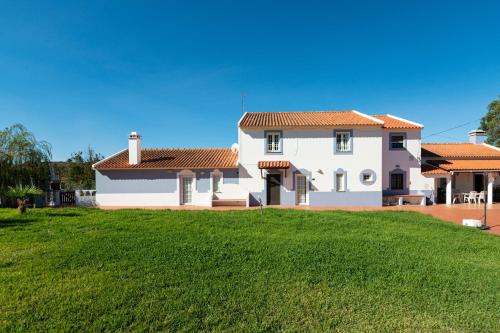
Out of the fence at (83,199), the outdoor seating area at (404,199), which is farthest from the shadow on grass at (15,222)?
the outdoor seating area at (404,199)

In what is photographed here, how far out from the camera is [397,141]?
1833 centimetres

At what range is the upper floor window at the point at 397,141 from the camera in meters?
18.2

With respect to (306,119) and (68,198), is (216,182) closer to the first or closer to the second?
(306,119)

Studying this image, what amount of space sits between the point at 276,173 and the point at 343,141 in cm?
543

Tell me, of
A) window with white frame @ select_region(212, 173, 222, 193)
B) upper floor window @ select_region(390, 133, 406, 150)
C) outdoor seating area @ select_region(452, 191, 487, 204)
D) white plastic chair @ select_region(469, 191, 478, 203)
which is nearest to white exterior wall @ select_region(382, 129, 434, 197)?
upper floor window @ select_region(390, 133, 406, 150)

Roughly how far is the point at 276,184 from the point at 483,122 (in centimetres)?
4272

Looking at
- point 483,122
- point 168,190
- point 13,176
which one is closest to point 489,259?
point 168,190

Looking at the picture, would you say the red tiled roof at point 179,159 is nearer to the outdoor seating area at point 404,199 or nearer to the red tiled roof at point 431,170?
the outdoor seating area at point 404,199

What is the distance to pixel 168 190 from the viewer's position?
17234mm

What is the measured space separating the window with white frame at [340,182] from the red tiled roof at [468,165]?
805cm

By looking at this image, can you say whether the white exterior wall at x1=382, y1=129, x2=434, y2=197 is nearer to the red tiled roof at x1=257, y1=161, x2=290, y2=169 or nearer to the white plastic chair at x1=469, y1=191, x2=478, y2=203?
the white plastic chair at x1=469, y1=191, x2=478, y2=203

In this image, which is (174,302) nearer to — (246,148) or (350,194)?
(246,148)

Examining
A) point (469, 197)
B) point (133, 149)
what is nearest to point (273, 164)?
point (133, 149)

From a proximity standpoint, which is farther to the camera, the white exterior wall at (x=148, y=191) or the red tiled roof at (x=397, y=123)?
the red tiled roof at (x=397, y=123)
